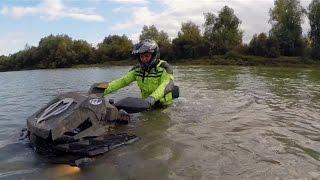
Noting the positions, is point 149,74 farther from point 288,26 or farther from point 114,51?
point 114,51

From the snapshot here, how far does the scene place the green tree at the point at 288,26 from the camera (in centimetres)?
6406

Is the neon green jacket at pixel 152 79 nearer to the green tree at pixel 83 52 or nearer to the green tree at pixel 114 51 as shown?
the green tree at pixel 114 51

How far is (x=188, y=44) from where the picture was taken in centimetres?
7362

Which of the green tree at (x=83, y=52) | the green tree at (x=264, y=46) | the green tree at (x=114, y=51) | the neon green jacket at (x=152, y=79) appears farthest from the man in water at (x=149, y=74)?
the green tree at (x=83, y=52)

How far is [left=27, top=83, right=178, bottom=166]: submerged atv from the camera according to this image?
23.0 feet

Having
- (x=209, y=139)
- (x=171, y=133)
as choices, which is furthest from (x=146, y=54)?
(x=209, y=139)

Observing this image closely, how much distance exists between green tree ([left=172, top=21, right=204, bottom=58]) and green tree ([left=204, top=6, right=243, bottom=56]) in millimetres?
1759

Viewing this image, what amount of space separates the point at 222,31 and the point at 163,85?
6670cm

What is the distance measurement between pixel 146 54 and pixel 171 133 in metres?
2.24

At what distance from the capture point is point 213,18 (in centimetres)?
7694

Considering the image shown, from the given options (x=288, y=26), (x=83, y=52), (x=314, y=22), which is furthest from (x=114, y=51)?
(x=314, y=22)

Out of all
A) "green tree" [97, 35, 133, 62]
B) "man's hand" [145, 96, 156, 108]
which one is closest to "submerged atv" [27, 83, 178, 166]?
"man's hand" [145, 96, 156, 108]

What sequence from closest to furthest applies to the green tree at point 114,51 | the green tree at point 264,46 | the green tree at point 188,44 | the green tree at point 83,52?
the green tree at point 264,46 < the green tree at point 188,44 < the green tree at point 114,51 < the green tree at point 83,52

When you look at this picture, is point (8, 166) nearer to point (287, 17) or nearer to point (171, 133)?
point (171, 133)
